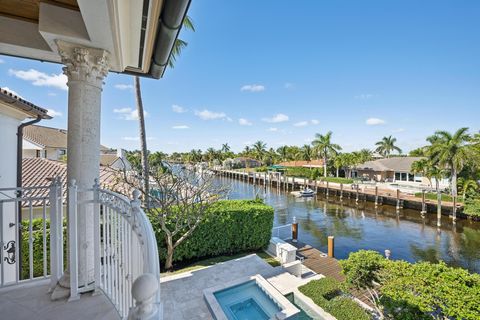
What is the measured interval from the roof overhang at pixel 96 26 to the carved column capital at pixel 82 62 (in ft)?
0.24

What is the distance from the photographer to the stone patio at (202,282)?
6.05 m

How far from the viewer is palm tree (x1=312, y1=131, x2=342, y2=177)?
131ft

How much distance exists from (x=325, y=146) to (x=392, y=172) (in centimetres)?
1113

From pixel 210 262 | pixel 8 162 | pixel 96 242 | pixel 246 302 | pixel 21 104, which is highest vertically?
pixel 21 104

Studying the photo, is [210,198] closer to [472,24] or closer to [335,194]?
[472,24]

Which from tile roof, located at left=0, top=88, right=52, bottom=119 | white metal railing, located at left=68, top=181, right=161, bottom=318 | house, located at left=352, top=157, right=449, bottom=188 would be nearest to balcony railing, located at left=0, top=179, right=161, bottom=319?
white metal railing, located at left=68, top=181, right=161, bottom=318

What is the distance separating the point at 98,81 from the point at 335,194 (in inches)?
1300

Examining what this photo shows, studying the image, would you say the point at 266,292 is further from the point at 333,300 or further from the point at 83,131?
the point at 83,131

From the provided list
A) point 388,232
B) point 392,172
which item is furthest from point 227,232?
point 392,172

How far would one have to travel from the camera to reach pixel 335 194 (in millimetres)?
31703

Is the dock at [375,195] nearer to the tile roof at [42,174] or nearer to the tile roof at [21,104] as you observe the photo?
the tile roof at [42,174]

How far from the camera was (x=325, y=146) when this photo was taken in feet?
131

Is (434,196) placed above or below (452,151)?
below

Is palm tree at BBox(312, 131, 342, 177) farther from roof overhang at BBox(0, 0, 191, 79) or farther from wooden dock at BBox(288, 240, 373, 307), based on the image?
roof overhang at BBox(0, 0, 191, 79)
